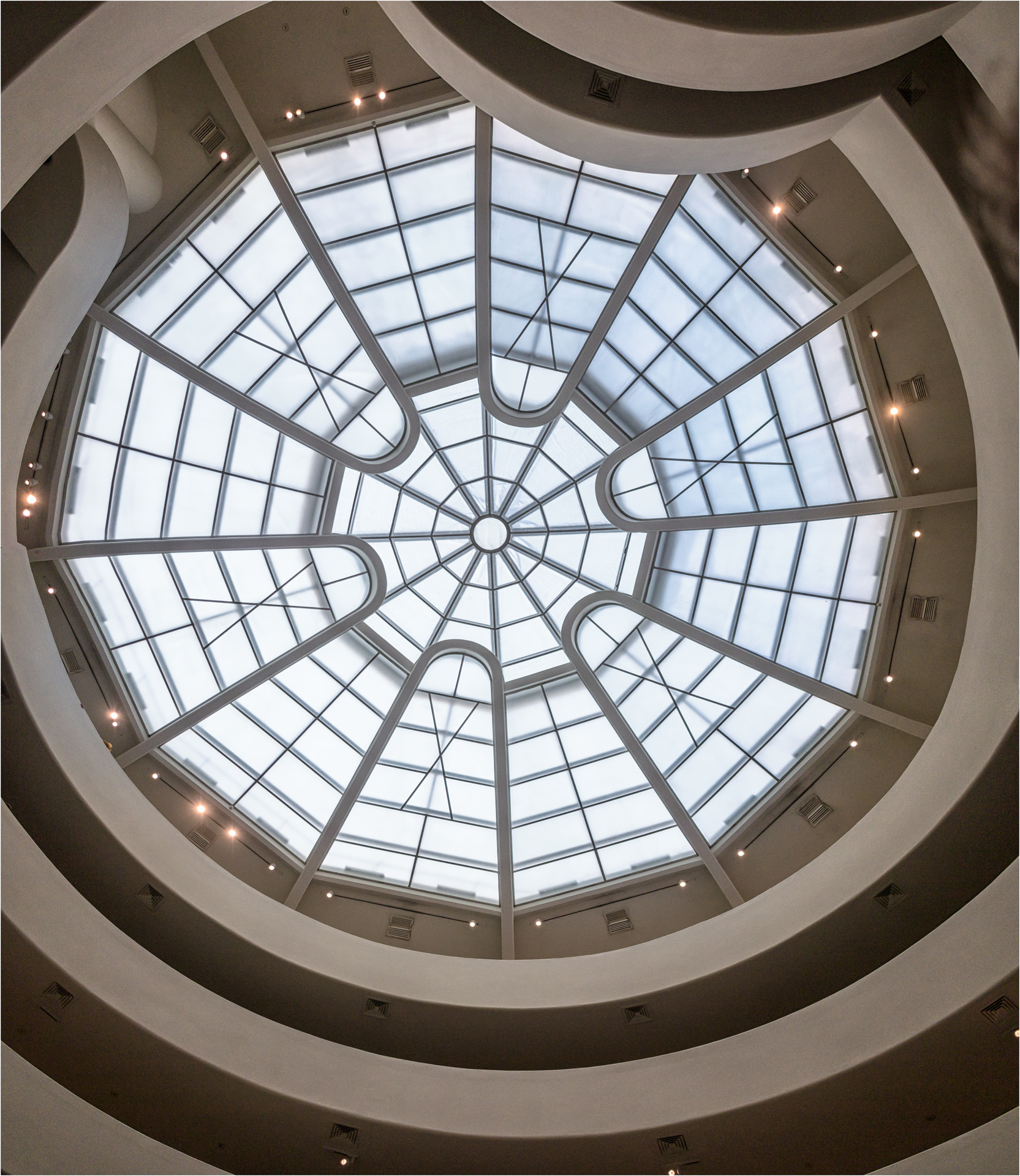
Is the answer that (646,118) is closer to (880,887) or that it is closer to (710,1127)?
(880,887)

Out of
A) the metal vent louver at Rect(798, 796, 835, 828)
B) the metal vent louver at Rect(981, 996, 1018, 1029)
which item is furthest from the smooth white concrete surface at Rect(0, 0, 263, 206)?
the metal vent louver at Rect(981, 996, 1018, 1029)

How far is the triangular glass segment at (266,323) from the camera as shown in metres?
14.0

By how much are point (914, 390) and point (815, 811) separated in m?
8.49

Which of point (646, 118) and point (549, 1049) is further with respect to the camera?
point (549, 1049)

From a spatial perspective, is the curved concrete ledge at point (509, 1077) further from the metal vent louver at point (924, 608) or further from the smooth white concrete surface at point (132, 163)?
the smooth white concrete surface at point (132, 163)

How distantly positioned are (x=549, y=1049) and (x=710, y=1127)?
3.45 meters

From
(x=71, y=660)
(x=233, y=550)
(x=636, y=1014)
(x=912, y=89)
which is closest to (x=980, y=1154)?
(x=636, y=1014)

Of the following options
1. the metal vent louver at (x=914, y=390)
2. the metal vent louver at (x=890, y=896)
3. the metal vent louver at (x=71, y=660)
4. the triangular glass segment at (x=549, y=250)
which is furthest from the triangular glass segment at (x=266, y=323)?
the metal vent louver at (x=890, y=896)

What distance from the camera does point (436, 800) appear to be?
59.0ft

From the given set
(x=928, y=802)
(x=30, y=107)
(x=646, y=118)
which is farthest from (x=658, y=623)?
(x=30, y=107)

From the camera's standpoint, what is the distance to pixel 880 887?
1384 centimetres

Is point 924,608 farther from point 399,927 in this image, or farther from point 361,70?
point 361,70

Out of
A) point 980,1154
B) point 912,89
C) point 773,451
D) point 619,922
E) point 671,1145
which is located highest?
point 912,89

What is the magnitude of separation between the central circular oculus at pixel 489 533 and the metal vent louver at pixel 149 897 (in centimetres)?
929
